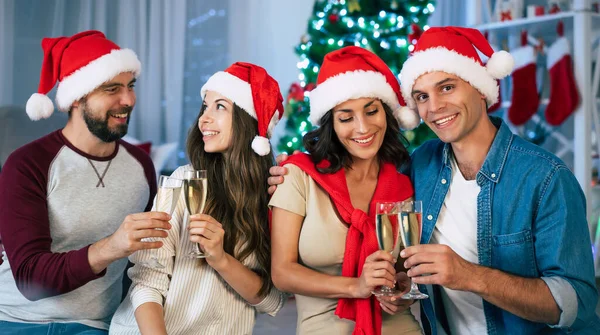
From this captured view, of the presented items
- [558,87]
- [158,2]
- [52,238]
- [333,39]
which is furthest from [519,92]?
[52,238]

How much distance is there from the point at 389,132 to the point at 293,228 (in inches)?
20.4

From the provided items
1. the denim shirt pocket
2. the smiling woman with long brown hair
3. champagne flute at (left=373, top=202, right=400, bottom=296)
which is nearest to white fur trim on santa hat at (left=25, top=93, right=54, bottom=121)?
the smiling woman with long brown hair

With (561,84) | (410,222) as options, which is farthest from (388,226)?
(561,84)

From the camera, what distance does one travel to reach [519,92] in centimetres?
533

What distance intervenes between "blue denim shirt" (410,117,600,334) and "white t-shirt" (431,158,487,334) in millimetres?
41

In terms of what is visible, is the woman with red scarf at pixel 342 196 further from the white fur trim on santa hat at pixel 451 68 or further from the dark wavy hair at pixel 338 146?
the white fur trim on santa hat at pixel 451 68

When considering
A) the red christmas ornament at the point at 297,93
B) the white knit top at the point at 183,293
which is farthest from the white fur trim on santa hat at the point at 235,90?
the red christmas ornament at the point at 297,93

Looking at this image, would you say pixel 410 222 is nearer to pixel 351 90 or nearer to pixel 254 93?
pixel 351 90

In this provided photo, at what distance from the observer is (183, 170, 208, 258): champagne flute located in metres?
1.91

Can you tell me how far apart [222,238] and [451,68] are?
896 mm

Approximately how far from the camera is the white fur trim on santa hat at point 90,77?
2.42 metres

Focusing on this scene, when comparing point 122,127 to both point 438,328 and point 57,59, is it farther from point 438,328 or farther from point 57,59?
Result: point 438,328

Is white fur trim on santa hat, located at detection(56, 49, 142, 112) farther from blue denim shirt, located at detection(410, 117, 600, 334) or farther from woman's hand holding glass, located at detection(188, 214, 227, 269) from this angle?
blue denim shirt, located at detection(410, 117, 600, 334)

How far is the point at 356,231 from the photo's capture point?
213 cm
